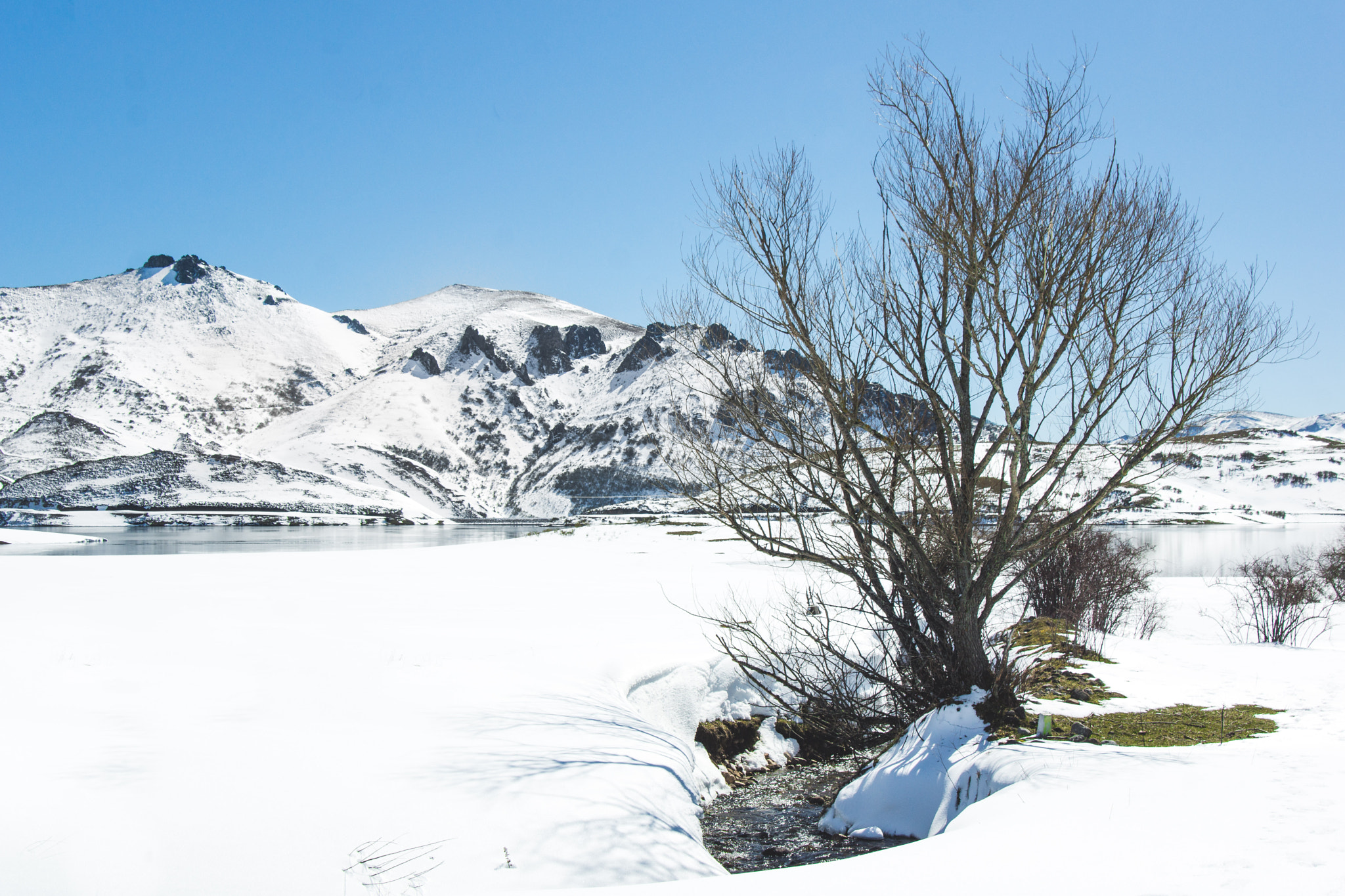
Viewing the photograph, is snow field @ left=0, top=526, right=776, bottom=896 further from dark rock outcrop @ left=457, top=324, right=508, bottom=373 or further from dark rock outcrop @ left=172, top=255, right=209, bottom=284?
dark rock outcrop @ left=172, top=255, right=209, bottom=284

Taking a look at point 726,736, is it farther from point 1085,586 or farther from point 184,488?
point 184,488

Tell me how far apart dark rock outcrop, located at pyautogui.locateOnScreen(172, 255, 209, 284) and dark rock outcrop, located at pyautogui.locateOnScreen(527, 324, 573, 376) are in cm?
8043

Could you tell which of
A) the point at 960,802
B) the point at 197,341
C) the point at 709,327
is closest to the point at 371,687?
the point at 709,327

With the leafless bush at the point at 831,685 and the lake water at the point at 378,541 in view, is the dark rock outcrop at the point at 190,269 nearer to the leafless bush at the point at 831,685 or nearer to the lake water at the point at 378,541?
the lake water at the point at 378,541

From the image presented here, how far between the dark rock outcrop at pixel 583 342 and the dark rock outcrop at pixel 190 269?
89261 mm

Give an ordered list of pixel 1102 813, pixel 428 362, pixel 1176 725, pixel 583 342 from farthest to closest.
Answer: pixel 583 342
pixel 428 362
pixel 1176 725
pixel 1102 813

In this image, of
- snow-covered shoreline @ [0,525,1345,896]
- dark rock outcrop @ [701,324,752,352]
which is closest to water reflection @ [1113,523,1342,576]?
snow-covered shoreline @ [0,525,1345,896]

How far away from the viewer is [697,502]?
24.1 feet

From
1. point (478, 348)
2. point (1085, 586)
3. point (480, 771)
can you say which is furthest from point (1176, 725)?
point (478, 348)

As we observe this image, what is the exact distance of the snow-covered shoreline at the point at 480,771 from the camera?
11.4 ft

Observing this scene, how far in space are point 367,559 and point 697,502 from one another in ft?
68.0

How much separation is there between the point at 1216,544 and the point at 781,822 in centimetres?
5523

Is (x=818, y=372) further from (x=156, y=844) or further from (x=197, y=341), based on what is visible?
(x=197, y=341)

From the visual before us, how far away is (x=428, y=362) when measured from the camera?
493 ft
